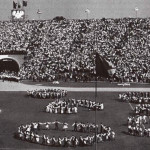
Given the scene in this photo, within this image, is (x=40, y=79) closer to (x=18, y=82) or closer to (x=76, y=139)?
(x=18, y=82)

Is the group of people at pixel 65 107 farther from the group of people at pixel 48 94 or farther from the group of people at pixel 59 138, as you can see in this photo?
the group of people at pixel 59 138

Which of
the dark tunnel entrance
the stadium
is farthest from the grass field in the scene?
the dark tunnel entrance

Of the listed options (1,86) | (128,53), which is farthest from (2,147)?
(128,53)

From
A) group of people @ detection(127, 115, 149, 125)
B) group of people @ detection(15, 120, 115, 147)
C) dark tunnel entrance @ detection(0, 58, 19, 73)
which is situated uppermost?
dark tunnel entrance @ detection(0, 58, 19, 73)

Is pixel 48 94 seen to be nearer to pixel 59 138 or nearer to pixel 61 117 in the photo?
pixel 61 117

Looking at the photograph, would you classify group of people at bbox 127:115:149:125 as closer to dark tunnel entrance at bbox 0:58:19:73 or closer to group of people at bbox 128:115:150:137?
group of people at bbox 128:115:150:137

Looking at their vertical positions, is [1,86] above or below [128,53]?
below

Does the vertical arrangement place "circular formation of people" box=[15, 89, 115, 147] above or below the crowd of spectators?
below

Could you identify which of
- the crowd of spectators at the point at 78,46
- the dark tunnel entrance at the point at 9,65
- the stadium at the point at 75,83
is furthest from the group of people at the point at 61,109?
the dark tunnel entrance at the point at 9,65
